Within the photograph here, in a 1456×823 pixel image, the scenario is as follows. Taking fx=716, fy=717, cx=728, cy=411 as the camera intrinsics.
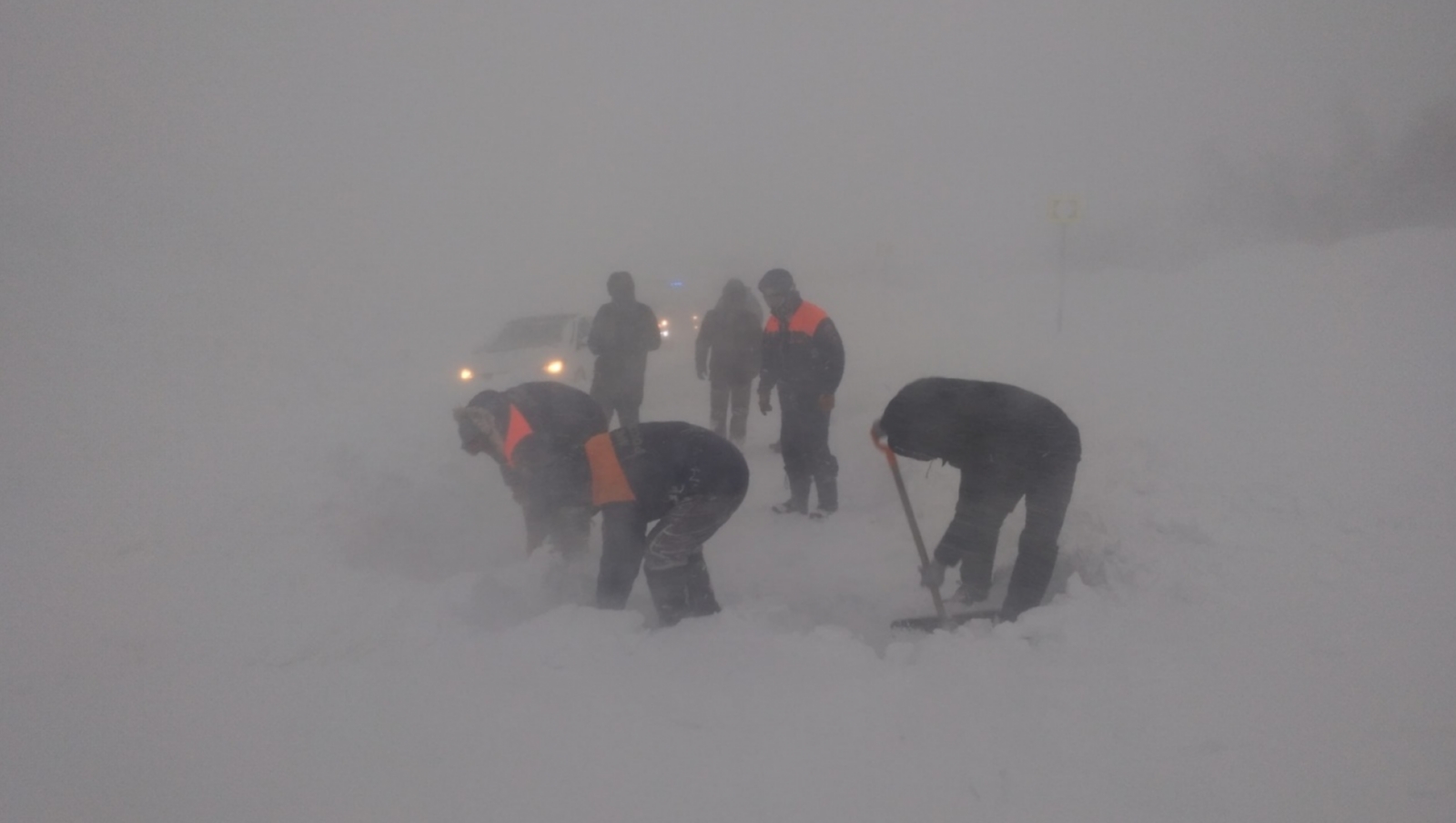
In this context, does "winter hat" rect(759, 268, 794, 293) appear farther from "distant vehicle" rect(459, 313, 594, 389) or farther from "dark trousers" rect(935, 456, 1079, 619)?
"distant vehicle" rect(459, 313, 594, 389)

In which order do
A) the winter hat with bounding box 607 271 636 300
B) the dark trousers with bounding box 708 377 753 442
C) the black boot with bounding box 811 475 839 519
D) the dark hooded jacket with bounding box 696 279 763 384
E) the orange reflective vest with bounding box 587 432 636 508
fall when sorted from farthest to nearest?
the dark trousers with bounding box 708 377 753 442 < the dark hooded jacket with bounding box 696 279 763 384 < the winter hat with bounding box 607 271 636 300 < the black boot with bounding box 811 475 839 519 < the orange reflective vest with bounding box 587 432 636 508

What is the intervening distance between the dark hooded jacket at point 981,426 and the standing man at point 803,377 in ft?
3.92

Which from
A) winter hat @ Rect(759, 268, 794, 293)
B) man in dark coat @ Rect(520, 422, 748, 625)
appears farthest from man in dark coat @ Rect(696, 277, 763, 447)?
man in dark coat @ Rect(520, 422, 748, 625)

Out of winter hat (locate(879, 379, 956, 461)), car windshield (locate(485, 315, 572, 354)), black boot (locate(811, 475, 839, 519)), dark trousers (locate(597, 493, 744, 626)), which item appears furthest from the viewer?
car windshield (locate(485, 315, 572, 354))

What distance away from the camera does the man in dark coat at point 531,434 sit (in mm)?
3486

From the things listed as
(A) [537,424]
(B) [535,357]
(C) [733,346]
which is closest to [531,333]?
(B) [535,357]

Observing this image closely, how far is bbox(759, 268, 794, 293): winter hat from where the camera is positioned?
4.79m

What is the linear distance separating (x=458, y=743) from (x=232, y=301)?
20.0m

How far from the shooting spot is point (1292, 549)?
3.34 metres

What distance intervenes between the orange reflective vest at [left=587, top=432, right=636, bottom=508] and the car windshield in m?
6.59


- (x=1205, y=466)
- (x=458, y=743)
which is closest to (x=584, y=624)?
(x=458, y=743)

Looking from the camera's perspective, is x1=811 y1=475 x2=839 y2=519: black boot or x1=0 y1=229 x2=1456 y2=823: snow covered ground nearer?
x1=0 y1=229 x2=1456 y2=823: snow covered ground

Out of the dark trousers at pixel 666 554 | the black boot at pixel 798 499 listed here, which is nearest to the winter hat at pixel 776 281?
the black boot at pixel 798 499

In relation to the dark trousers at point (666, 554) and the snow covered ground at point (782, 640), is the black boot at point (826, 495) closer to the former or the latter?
the snow covered ground at point (782, 640)
